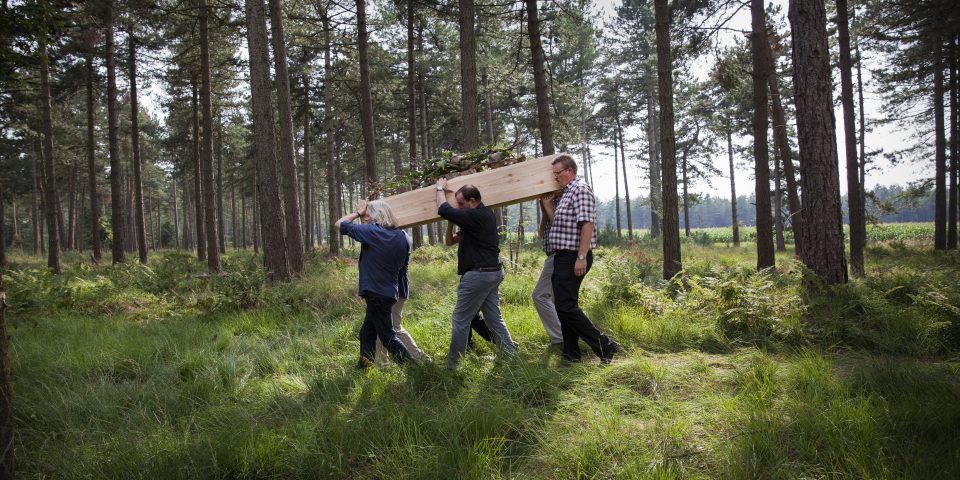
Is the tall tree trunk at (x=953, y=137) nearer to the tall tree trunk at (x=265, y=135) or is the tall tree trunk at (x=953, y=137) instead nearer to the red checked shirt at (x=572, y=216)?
the red checked shirt at (x=572, y=216)

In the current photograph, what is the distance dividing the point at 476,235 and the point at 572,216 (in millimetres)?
1041

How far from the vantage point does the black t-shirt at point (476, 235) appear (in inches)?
186

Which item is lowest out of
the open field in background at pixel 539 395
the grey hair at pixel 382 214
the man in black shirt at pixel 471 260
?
the open field in background at pixel 539 395

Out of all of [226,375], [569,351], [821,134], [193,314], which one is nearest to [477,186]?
[569,351]

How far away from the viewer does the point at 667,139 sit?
982 cm

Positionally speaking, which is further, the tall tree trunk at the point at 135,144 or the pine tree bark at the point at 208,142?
the tall tree trunk at the point at 135,144

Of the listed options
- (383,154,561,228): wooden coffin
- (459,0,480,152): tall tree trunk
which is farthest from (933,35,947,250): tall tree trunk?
(383,154,561,228): wooden coffin

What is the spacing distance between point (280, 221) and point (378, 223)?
6.32m

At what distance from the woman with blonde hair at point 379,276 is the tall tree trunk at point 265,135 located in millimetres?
6094

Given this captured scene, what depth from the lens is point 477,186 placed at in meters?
5.16

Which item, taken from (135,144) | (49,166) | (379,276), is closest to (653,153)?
(135,144)

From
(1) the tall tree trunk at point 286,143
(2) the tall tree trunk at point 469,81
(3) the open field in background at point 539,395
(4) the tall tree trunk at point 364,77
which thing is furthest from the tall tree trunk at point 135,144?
(2) the tall tree trunk at point 469,81

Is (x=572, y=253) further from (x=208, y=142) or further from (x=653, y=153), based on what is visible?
(x=653, y=153)

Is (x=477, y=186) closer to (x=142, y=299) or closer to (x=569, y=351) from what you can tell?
(x=569, y=351)
